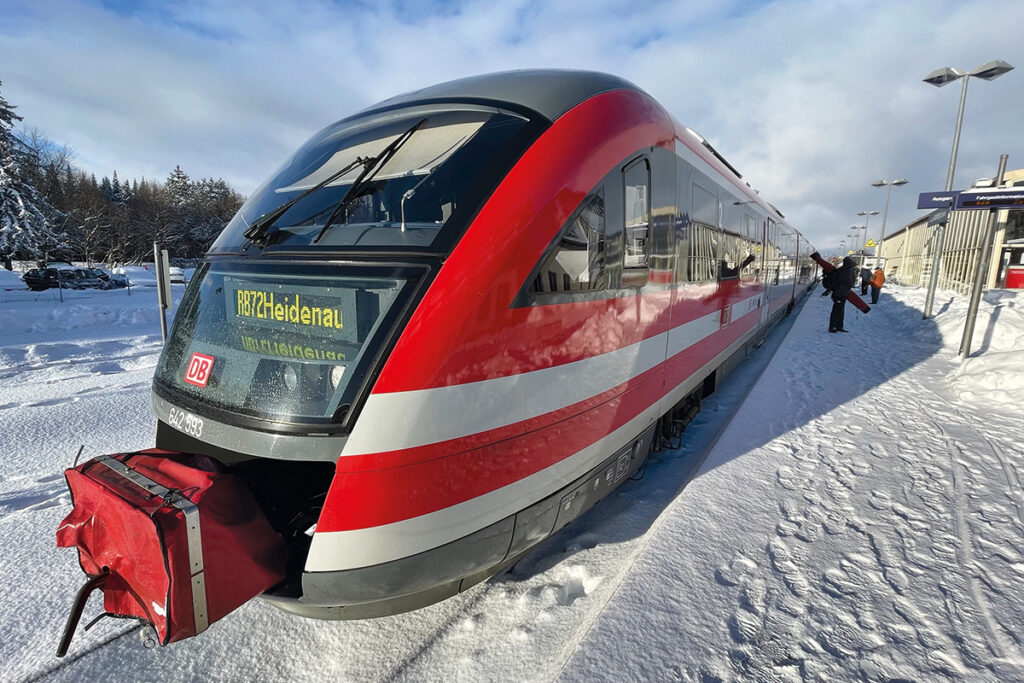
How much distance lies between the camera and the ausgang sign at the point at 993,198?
7.43m

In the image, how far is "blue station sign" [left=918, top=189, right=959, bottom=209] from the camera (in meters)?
9.00

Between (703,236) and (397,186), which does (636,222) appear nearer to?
(397,186)

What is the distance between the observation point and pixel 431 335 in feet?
6.25

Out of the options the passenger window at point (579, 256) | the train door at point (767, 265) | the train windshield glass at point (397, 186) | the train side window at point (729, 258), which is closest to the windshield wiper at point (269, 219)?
the train windshield glass at point (397, 186)

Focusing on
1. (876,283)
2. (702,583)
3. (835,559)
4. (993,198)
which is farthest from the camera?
(876,283)

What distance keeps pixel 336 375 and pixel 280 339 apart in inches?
17.5

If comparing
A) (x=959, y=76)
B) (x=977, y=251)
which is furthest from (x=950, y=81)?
(x=977, y=251)

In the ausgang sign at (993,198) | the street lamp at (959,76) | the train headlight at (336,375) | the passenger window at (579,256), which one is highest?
the street lamp at (959,76)

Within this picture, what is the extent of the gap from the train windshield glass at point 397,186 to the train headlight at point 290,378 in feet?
1.96

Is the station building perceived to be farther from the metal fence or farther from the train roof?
the train roof

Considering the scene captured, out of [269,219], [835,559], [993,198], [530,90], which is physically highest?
[993,198]

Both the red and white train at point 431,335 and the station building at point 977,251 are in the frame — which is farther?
the station building at point 977,251

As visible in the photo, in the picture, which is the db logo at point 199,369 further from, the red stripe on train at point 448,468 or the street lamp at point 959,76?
the street lamp at point 959,76

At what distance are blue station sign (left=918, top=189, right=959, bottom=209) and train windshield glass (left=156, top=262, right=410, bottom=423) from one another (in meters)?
11.1
